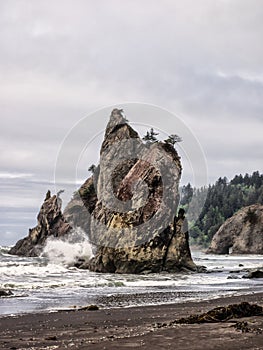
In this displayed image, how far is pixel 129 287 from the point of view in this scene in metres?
33.2

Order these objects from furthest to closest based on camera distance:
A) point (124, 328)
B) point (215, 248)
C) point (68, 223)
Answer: point (215, 248), point (68, 223), point (124, 328)

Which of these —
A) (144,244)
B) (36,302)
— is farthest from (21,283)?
(144,244)

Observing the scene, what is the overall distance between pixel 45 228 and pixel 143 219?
1947 inches

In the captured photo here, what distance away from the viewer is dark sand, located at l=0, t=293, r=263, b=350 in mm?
11430

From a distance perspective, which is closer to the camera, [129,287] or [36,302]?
[36,302]

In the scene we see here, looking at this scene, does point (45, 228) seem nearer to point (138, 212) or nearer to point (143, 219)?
point (138, 212)

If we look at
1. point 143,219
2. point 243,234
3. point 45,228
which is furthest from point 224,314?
point 243,234

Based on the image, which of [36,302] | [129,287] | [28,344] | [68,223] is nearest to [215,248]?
[68,223]

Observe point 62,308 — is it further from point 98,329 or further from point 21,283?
point 21,283

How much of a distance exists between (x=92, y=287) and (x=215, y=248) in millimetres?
101597

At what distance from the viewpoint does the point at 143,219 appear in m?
49.7

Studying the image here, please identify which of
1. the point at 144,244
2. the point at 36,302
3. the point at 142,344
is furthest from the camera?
the point at 144,244

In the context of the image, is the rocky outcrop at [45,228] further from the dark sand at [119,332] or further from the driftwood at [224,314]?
the driftwood at [224,314]

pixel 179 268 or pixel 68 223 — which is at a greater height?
pixel 68 223
